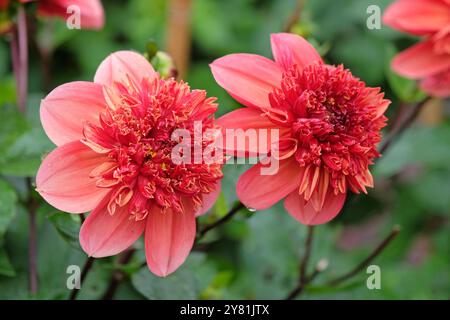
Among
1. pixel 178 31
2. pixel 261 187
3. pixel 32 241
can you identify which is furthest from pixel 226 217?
pixel 178 31

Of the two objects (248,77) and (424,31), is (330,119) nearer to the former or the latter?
(248,77)

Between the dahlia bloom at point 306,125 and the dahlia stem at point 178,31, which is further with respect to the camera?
the dahlia stem at point 178,31

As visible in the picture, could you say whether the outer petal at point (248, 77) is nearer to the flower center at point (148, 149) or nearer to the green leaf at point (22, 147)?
the flower center at point (148, 149)

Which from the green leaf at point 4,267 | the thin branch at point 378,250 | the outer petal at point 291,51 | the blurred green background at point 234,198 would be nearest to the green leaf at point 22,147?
the blurred green background at point 234,198

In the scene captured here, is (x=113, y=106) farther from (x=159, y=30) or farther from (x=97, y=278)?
(x=159, y=30)

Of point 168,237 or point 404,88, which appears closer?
point 168,237

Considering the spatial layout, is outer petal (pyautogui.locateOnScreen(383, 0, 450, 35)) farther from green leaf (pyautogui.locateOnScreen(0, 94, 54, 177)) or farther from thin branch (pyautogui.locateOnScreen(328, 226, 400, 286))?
green leaf (pyautogui.locateOnScreen(0, 94, 54, 177))
